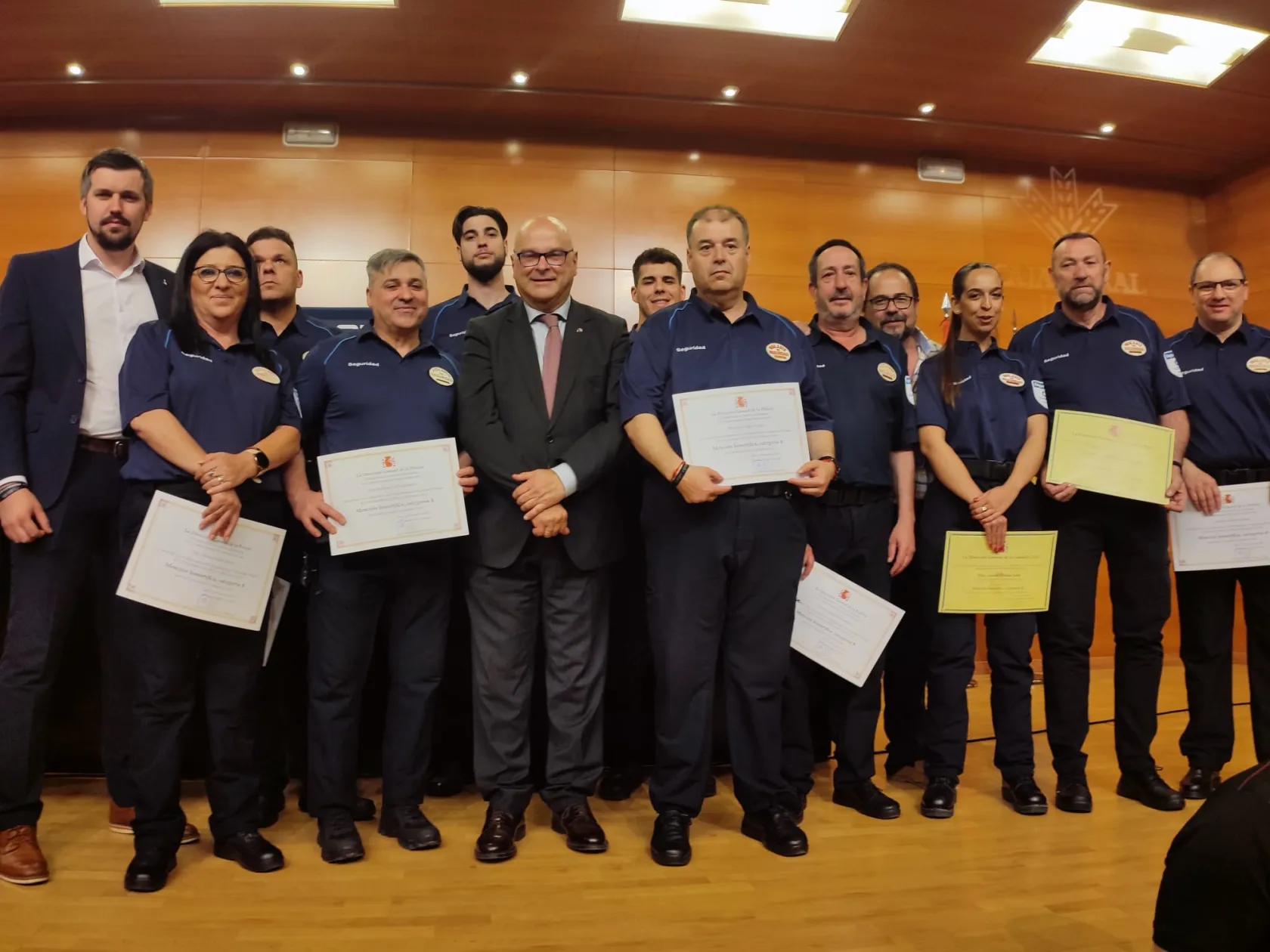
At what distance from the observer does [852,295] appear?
2.61m

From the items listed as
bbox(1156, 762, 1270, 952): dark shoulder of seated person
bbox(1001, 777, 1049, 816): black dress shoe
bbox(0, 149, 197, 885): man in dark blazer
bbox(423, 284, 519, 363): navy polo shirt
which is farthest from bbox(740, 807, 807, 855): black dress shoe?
bbox(423, 284, 519, 363): navy polo shirt

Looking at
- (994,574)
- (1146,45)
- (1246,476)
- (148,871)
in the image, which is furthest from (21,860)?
(1146,45)

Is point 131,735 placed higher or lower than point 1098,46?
lower

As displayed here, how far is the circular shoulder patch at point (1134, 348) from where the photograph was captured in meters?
2.72

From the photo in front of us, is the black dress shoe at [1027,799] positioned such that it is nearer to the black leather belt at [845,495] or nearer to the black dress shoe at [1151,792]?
the black dress shoe at [1151,792]

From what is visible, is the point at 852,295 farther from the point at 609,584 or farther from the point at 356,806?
the point at 356,806

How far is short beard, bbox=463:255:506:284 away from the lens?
336 centimetres

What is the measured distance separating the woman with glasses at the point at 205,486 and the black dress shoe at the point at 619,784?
40.4 inches

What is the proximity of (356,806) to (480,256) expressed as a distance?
2.13 meters

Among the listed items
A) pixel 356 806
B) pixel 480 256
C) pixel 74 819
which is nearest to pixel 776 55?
pixel 480 256

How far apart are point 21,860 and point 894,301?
3.17 meters

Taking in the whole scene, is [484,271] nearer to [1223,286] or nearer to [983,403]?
[983,403]

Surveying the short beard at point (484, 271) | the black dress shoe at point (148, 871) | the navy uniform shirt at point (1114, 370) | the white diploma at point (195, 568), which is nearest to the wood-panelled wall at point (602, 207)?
the short beard at point (484, 271)

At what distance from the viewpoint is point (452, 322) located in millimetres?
3314
